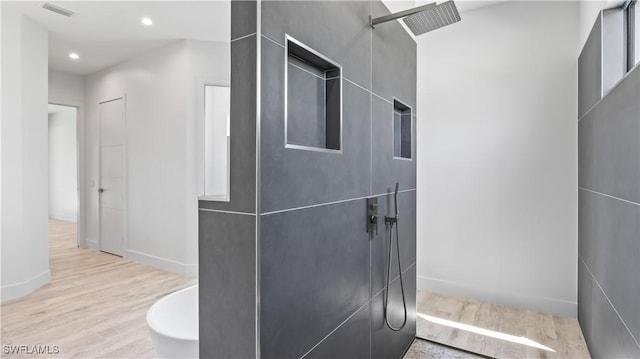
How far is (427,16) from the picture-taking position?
6.13 ft

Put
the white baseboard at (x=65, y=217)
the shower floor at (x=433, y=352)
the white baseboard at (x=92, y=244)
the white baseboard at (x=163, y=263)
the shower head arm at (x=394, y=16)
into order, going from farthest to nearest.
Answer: the white baseboard at (x=65, y=217) → the white baseboard at (x=92, y=244) → the white baseboard at (x=163, y=263) → the shower floor at (x=433, y=352) → the shower head arm at (x=394, y=16)

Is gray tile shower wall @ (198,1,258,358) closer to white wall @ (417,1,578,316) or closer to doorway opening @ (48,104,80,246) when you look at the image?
white wall @ (417,1,578,316)

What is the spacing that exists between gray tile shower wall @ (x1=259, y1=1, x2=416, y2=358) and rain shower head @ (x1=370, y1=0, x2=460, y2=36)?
4.6 inches

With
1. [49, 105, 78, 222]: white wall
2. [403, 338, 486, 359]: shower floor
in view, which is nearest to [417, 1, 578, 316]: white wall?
[403, 338, 486, 359]: shower floor

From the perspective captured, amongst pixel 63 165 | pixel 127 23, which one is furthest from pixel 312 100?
pixel 63 165

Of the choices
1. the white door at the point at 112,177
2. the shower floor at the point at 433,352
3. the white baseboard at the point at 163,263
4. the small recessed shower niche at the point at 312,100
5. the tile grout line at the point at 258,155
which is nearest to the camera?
the tile grout line at the point at 258,155

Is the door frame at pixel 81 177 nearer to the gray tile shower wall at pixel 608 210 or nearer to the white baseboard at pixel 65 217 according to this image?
the white baseboard at pixel 65 217

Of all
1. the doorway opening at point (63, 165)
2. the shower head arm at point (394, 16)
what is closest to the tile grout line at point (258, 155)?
the shower head arm at point (394, 16)

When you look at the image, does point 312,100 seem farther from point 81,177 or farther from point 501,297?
point 81,177

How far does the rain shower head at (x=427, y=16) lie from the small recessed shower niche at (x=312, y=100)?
52cm

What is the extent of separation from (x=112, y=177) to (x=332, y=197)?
4622 mm

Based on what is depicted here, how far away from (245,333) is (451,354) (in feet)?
5.64

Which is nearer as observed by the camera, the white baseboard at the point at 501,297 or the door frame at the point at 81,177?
the white baseboard at the point at 501,297

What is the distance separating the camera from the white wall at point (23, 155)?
127 inches
